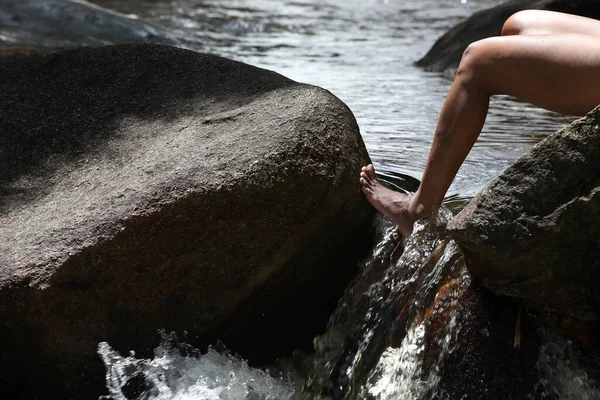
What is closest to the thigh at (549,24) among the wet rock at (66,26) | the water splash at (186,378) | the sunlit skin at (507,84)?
the sunlit skin at (507,84)

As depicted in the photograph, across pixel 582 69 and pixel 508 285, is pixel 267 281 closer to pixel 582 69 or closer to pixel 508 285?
pixel 508 285

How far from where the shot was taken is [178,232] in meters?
2.46

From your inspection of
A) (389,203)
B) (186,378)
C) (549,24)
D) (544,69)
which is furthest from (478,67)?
(186,378)

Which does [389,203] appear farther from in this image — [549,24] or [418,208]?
[549,24]

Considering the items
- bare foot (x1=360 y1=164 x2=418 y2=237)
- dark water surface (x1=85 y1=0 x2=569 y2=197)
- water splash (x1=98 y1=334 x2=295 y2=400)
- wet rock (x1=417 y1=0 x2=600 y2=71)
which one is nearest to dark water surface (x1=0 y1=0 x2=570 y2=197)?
dark water surface (x1=85 y1=0 x2=569 y2=197)

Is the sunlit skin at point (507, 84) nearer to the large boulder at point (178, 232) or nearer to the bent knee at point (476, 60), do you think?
the bent knee at point (476, 60)

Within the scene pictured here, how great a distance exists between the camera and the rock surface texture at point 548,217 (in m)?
2.05

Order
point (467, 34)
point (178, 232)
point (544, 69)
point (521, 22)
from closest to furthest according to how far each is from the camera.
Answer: point (544, 69), point (178, 232), point (521, 22), point (467, 34)

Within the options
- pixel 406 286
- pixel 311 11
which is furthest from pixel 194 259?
pixel 311 11

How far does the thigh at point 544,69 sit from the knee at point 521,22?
1.07ft

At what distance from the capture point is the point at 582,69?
227cm

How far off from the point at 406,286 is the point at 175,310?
2.13ft

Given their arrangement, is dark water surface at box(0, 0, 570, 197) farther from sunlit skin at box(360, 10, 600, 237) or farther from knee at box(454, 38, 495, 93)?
knee at box(454, 38, 495, 93)

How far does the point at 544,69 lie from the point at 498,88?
136 millimetres
